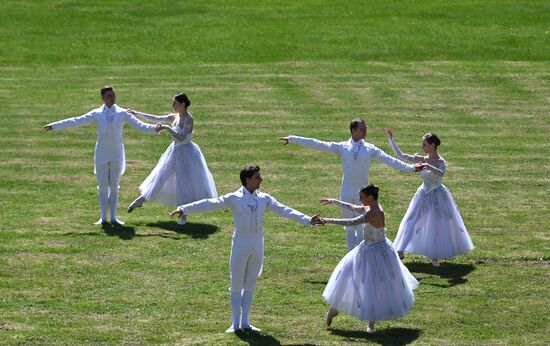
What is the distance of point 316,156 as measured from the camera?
106 ft

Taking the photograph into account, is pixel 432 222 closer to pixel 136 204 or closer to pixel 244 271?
pixel 244 271

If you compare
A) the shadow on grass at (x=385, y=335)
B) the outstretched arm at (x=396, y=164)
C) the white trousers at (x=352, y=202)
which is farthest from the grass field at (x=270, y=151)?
the outstretched arm at (x=396, y=164)

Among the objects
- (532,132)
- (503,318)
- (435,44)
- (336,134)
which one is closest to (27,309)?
(503,318)

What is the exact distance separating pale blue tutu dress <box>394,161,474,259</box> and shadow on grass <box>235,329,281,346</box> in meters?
4.90

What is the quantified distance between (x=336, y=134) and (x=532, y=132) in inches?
214

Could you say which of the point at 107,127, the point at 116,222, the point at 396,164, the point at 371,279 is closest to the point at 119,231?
the point at 116,222

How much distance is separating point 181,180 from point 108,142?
1.69 meters

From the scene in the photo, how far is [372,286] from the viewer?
17828 mm

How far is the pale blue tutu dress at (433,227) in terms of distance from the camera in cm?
2188

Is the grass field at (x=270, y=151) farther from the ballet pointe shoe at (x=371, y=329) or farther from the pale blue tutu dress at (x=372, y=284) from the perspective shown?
the pale blue tutu dress at (x=372, y=284)

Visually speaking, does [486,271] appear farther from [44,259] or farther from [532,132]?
[532,132]

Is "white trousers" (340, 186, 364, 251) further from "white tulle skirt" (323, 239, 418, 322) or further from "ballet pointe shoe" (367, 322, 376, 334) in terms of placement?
"ballet pointe shoe" (367, 322, 376, 334)

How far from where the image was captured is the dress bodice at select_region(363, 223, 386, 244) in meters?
18.1

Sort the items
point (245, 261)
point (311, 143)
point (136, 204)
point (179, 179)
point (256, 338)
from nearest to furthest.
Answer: point (256, 338) < point (245, 261) < point (311, 143) < point (179, 179) < point (136, 204)
